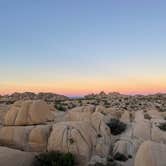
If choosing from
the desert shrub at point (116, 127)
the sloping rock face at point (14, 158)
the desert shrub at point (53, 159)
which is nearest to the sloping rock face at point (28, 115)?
the desert shrub at point (116, 127)

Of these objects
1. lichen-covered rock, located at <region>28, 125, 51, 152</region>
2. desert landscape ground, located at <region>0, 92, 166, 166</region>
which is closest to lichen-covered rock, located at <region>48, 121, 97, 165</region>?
desert landscape ground, located at <region>0, 92, 166, 166</region>

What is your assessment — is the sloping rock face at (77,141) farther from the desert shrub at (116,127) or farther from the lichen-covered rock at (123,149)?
the desert shrub at (116,127)

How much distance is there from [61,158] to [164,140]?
12.8 metres

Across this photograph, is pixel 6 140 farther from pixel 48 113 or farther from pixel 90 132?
pixel 48 113

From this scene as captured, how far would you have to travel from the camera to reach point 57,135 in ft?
66.6

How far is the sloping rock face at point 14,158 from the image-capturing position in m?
16.1

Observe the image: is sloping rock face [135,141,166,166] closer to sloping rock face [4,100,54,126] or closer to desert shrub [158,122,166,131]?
sloping rock face [4,100,54,126]

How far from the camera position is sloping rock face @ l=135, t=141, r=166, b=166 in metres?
14.1

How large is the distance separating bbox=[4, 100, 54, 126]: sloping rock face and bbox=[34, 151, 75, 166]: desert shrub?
29.8 feet

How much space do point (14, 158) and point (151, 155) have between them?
6.74 meters

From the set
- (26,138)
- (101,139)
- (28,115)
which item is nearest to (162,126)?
(101,139)

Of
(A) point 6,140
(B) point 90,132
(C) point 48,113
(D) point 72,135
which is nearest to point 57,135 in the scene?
(D) point 72,135

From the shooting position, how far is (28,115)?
89.3 ft

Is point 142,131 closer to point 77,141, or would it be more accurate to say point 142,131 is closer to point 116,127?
point 116,127
